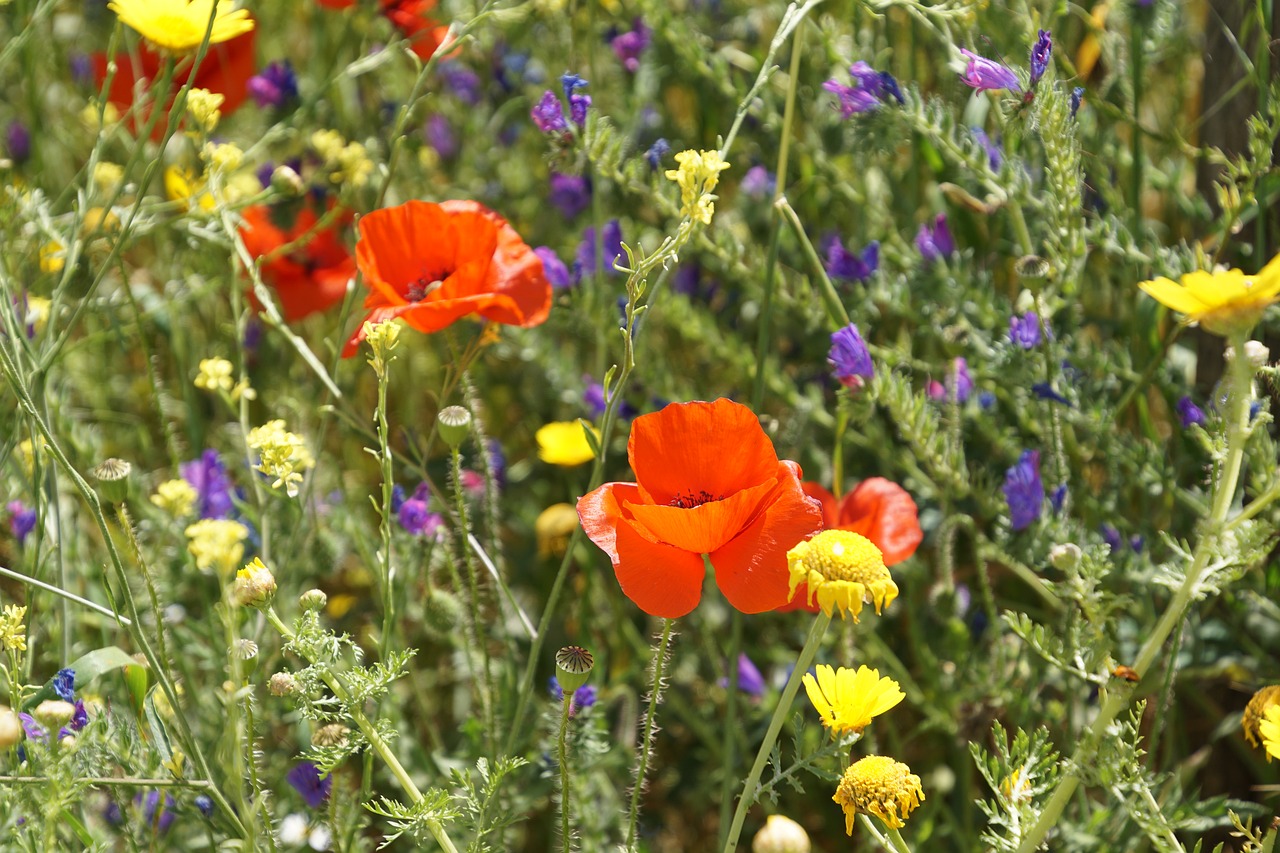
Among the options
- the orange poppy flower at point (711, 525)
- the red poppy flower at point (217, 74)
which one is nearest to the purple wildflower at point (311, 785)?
the orange poppy flower at point (711, 525)

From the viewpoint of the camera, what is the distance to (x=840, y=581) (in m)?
0.82

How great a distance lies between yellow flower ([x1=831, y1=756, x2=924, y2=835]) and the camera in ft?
2.85

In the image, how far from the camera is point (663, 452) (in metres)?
1.05

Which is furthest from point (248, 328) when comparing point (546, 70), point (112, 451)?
point (546, 70)

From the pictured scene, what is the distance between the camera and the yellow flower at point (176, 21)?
123 centimetres

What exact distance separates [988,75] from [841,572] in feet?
1.81

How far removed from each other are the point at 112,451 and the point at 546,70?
95 cm

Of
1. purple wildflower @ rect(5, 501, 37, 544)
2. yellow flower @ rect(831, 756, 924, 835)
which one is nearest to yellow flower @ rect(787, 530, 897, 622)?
yellow flower @ rect(831, 756, 924, 835)

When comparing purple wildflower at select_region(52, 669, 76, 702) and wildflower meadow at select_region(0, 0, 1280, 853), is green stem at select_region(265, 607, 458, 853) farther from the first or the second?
purple wildflower at select_region(52, 669, 76, 702)

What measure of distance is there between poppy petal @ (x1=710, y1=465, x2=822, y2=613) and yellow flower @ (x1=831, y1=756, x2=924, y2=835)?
0.45 ft

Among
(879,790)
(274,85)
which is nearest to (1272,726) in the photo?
(879,790)

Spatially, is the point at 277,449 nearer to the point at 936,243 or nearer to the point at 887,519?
the point at 887,519

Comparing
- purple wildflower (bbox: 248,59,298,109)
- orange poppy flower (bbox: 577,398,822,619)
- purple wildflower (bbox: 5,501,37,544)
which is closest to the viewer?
orange poppy flower (bbox: 577,398,822,619)

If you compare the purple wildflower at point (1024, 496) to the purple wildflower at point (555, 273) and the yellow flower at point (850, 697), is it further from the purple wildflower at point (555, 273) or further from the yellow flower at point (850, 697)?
the purple wildflower at point (555, 273)
